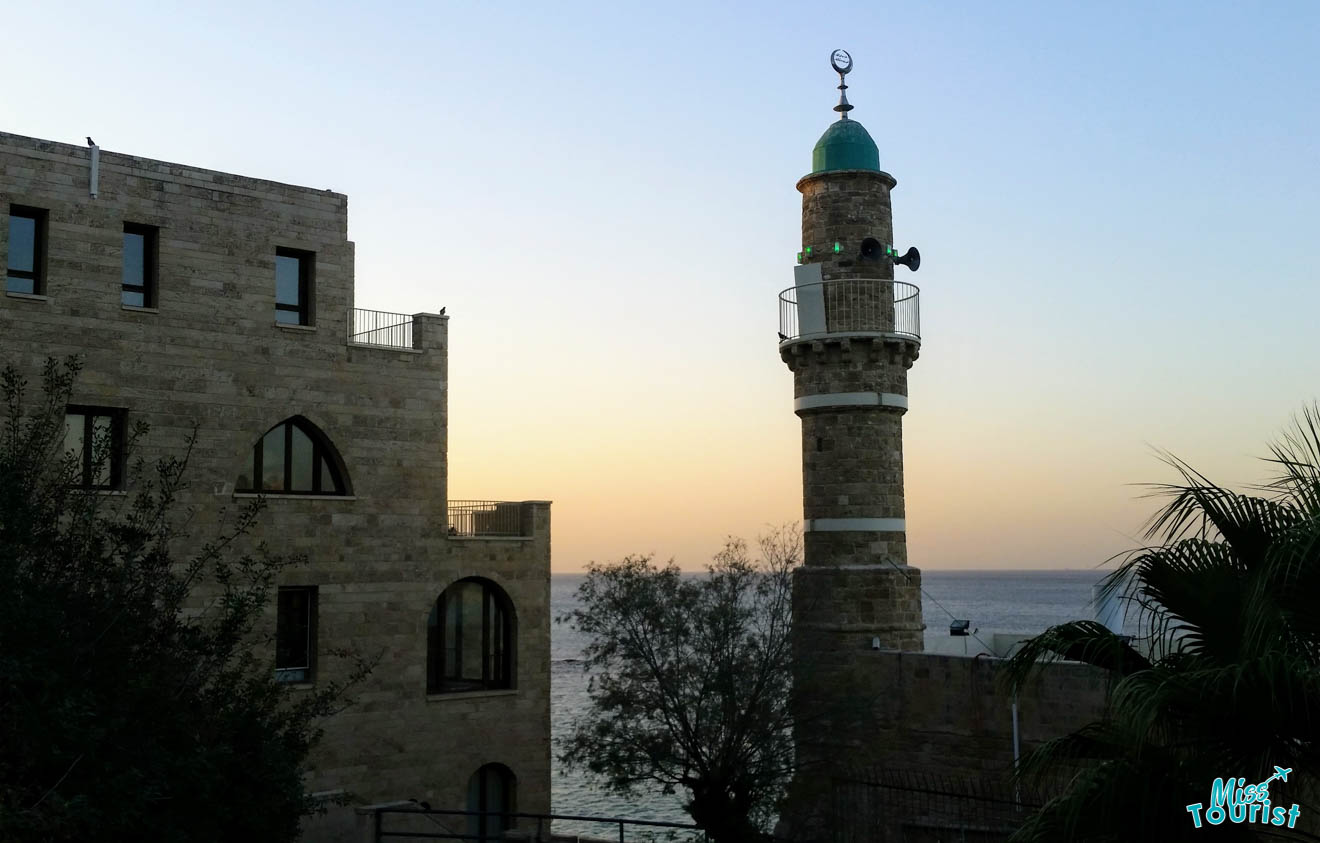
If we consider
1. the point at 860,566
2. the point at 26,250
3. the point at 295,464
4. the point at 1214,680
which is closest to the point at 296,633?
the point at 295,464

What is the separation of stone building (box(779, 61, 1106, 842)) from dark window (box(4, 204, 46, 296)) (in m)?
14.7

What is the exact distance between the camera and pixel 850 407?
26219 mm

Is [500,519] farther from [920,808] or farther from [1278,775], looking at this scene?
[1278,775]

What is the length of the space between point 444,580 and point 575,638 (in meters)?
135

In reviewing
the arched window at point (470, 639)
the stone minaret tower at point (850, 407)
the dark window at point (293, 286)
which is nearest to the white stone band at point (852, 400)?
the stone minaret tower at point (850, 407)

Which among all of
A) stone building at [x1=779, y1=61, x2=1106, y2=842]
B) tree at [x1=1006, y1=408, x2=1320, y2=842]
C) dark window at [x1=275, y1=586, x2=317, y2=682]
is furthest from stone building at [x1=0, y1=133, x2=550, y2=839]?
tree at [x1=1006, y1=408, x2=1320, y2=842]

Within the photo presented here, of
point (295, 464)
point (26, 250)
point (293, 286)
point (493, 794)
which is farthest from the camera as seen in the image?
point (493, 794)

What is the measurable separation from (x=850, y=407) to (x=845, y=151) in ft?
18.2

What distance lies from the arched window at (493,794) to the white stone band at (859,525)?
8.24m

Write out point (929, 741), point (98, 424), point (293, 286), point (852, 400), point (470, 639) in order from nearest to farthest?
point (98, 424), point (929, 741), point (293, 286), point (470, 639), point (852, 400)

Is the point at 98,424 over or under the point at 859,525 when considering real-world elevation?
over

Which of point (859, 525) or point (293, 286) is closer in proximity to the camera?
point (293, 286)

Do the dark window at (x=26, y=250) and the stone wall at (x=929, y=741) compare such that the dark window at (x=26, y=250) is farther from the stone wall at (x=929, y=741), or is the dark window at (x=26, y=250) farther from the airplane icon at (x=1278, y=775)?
the airplane icon at (x=1278, y=775)

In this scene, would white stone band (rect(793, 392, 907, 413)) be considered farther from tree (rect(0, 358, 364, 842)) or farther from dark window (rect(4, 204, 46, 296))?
dark window (rect(4, 204, 46, 296))
